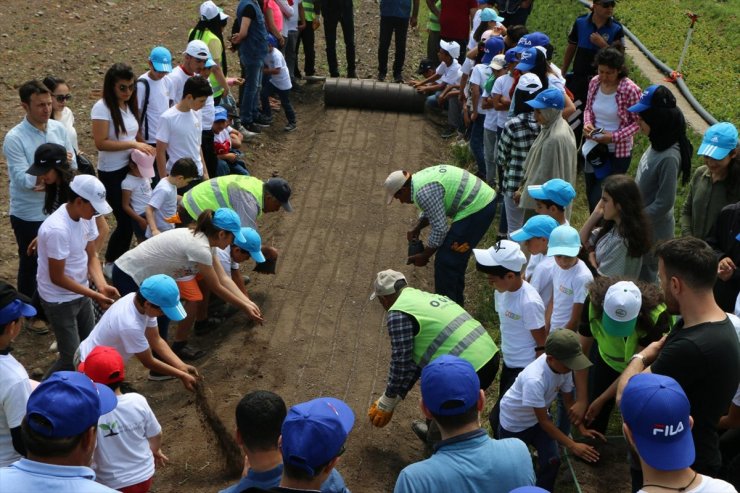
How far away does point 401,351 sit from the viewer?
572cm

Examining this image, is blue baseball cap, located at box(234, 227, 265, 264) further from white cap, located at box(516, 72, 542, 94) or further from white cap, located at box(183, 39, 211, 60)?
white cap, located at box(516, 72, 542, 94)

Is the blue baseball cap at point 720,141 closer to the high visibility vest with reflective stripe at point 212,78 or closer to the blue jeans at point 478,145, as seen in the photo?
the blue jeans at point 478,145

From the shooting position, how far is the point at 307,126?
1268cm

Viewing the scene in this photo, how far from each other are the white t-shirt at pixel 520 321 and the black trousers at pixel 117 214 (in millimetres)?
3865

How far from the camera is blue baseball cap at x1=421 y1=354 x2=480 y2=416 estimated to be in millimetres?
3654

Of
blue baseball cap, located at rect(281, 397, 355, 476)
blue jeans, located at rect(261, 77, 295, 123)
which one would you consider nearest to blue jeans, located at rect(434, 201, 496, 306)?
blue baseball cap, located at rect(281, 397, 355, 476)

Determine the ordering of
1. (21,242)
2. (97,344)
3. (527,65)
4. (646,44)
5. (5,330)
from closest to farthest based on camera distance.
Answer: (5,330), (97,344), (21,242), (527,65), (646,44)

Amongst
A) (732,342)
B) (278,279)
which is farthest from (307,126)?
(732,342)

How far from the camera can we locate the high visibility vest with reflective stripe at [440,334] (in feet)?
18.6

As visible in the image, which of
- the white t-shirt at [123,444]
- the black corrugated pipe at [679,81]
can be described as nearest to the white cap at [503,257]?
the white t-shirt at [123,444]

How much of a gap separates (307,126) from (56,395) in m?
9.47

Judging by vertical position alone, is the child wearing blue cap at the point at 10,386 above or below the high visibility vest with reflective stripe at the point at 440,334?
above

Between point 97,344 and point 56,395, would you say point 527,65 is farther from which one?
point 56,395

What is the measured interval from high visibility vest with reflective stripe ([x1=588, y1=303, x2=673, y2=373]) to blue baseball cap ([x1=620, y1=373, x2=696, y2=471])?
206cm
